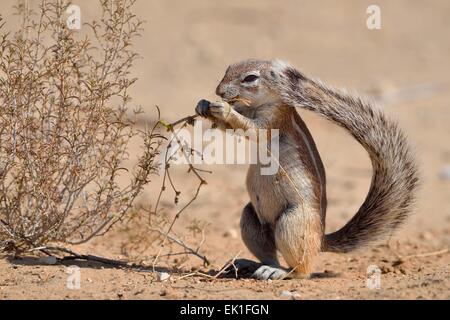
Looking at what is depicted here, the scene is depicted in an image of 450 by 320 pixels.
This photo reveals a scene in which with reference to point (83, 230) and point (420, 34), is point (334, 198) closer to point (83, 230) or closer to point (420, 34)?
point (83, 230)

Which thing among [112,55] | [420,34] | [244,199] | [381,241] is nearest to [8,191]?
[112,55]

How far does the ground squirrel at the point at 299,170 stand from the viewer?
6461mm

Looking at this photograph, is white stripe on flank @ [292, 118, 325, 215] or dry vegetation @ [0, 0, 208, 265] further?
white stripe on flank @ [292, 118, 325, 215]

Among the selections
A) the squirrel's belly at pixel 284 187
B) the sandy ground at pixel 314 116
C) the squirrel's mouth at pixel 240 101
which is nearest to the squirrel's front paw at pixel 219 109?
the squirrel's mouth at pixel 240 101

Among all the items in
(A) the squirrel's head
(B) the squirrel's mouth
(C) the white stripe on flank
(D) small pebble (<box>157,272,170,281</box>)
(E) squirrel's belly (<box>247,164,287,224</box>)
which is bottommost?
(D) small pebble (<box>157,272,170,281</box>)

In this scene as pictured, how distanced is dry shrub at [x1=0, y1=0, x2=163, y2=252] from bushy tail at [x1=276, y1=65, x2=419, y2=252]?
1294mm

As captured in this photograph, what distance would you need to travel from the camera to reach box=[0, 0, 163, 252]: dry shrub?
6184mm

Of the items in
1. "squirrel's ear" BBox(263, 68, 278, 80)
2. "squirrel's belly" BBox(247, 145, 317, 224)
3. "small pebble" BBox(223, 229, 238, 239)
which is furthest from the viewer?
"small pebble" BBox(223, 229, 238, 239)

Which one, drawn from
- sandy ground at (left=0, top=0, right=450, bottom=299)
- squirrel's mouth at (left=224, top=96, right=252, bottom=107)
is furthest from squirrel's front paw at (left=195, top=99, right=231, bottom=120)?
sandy ground at (left=0, top=0, right=450, bottom=299)

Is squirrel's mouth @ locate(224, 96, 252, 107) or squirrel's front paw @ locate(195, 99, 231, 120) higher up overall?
squirrel's mouth @ locate(224, 96, 252, 107)

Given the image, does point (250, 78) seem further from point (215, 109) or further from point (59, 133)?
point (59, 133)

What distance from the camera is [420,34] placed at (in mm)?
17906

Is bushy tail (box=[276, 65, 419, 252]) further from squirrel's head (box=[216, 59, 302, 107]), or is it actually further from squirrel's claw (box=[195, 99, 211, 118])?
squirrel's claw (box=[195, 99, 211, 118])
